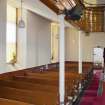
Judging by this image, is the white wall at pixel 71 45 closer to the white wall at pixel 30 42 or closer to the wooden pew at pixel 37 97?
the white wall at pixel 30 42

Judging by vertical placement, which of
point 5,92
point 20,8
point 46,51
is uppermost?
point 20,8

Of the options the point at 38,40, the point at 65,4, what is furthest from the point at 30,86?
the point at 38,40

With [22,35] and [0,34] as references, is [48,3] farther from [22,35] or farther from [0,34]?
[22,35]

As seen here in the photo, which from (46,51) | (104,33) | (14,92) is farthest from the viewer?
(104,33)

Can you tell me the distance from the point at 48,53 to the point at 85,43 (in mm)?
2144

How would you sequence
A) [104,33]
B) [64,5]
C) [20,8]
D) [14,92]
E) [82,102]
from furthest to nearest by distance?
[104,33] < [20,8] < [82,102] < [64,5] < [14,92]

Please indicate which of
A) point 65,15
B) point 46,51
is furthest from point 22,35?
point 65,15

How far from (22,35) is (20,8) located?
84 cm

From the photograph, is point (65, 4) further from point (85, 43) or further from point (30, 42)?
point (85, 43)

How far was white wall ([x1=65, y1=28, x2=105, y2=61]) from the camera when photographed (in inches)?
480

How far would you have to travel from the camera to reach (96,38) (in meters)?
12.2

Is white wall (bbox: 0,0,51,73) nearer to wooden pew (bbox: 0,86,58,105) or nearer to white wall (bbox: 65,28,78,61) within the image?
white wall (bbox: 65,28,78,61)

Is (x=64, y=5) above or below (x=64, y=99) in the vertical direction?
above

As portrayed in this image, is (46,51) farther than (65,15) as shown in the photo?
Yes
